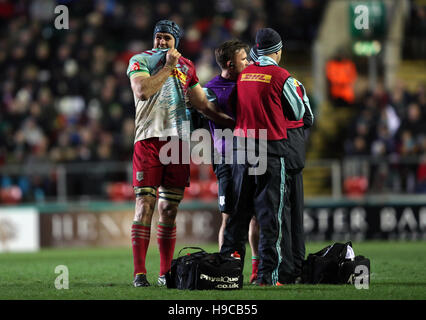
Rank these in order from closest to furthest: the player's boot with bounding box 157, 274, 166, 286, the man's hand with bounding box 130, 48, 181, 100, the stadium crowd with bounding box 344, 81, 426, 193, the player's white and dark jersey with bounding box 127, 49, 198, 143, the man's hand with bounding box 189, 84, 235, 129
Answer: the man's hand with bounding box 130, 48, 181, 100
the player's white and dark jersey with bounding box 127, 49, 198, 143
the player's boot with bounding box 157, 274, 166, 286
the man's hand with bounding box 189, 84, 235, 129
the stadium crowd with bounding box 344, 81, 426, 193

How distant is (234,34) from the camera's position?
21.0 meters

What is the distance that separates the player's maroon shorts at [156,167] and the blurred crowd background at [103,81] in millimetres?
9100

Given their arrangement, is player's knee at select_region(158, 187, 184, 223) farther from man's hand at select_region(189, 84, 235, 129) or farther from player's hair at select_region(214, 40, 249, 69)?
player's hair at select_region(214, 40, 249, 69)

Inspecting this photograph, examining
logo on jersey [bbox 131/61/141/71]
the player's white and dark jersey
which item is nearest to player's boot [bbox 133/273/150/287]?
the player's white and dark jersey

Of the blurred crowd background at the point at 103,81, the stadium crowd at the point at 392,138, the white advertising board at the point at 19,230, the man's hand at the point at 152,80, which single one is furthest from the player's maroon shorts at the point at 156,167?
the white advertising board at the point at 19,230

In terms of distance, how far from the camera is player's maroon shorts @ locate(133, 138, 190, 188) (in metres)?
7.68

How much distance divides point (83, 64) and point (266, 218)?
13611 millimetres

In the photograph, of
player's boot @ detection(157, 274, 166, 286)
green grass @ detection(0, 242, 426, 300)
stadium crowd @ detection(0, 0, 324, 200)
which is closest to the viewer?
green grass @ detection(0, 242, 426, 300)

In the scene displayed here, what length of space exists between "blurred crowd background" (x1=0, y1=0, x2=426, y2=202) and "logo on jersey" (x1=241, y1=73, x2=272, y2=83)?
361 inches

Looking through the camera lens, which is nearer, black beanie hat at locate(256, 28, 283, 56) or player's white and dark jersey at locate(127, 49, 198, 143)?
player's white and dark jersey at locate(127, 49, 198, 143)

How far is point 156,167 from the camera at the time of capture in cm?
772

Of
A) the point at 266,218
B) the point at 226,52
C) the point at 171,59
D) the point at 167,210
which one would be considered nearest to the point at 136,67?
the point at 171,59

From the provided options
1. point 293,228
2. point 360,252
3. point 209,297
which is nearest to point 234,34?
point 360,252

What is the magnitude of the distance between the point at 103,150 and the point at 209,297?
36.7ft
